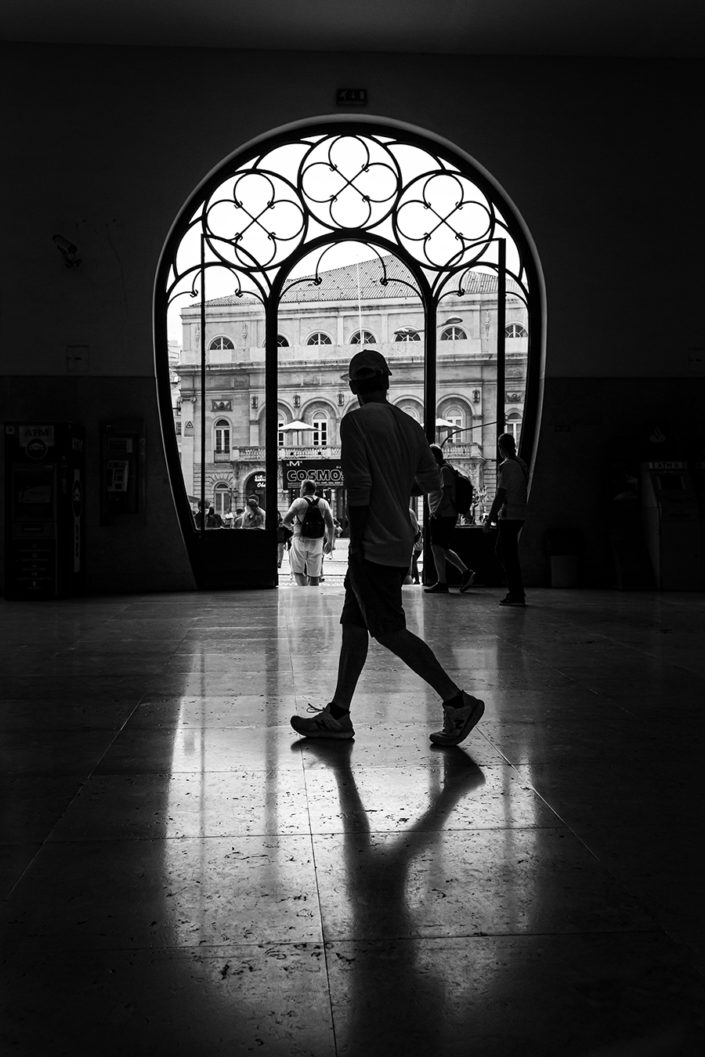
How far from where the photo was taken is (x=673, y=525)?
402 inches

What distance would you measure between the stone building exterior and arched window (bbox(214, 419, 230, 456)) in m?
0.01

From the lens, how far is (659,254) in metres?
10.4

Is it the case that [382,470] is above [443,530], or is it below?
above

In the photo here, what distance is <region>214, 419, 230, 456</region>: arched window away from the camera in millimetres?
10250

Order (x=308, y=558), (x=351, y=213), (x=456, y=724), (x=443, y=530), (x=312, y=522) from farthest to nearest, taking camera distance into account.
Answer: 1. (x=308, y=558)
2. (x=312, y=522)
3. (x=351, y=213)
4. (x=443, y=530)
5. (x=456, y=724)

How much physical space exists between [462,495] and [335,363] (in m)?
2.41

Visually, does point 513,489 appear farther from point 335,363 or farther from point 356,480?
point 356,480

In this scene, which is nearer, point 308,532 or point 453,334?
point 453,334

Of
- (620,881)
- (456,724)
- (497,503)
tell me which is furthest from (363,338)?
(620,881)

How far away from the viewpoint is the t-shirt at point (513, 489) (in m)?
8.49

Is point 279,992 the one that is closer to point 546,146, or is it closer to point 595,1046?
point 595,1046

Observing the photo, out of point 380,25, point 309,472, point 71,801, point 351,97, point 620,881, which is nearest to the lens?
point 620,881

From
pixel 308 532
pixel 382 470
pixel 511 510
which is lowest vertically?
pixel 308 532

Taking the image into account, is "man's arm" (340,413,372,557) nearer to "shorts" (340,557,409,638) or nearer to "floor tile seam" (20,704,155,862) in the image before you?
"shorts" (340,557,409,638)
